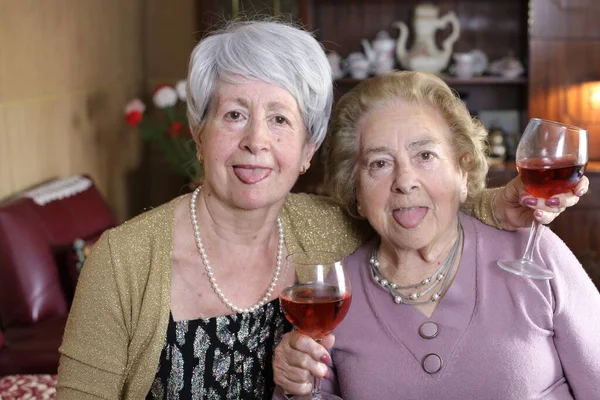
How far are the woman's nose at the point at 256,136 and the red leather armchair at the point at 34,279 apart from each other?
1.29 meters

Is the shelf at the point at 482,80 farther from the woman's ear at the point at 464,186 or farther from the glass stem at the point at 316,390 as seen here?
the glass stem at the point at 316,390

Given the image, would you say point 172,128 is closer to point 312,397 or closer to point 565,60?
point 565,60

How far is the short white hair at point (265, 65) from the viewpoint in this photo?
5.81ft

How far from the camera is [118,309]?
1788 millimetres

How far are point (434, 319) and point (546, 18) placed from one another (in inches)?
Result: 124

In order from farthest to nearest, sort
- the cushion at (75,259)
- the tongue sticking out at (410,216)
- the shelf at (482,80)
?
the shelf at (482,80) → the cushion at (75,259) → the tongue sticking out at (410,216)

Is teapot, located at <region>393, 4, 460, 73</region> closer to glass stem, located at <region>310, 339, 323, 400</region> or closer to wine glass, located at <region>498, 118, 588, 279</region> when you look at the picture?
wine glass, located at <region>498, 118, 588, 279</region>

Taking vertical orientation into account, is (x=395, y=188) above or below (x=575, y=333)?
above

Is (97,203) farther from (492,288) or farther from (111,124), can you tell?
(492,288)

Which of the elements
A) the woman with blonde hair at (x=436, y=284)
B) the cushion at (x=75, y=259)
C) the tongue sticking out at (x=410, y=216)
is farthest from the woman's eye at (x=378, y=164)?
the cushion at (x=75, y=259)

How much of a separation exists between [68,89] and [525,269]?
9.90ft

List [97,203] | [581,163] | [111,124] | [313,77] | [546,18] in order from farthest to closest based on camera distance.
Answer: [111,124], [546,18], [97,203], [313,77], [581,163]

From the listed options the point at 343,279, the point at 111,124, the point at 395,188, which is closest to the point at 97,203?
the point at 111,124

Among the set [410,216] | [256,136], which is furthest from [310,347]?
[256,136]
